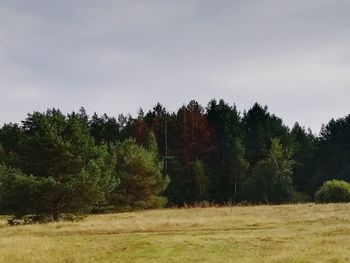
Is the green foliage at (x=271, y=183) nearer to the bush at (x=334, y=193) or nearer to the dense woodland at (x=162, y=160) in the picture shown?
the dense woodland at (x=162, y=160)

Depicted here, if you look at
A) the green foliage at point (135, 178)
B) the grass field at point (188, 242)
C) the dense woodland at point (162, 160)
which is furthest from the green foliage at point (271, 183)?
the grass field at point (188, 242)

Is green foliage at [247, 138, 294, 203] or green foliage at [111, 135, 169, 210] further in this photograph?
green foliage at [247, 138, 294, 203]

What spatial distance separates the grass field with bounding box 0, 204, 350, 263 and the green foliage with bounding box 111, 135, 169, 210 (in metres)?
24.9

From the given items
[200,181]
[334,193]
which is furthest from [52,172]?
[200,181]

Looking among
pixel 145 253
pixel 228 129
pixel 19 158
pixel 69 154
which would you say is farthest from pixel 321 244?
pixel 228 129

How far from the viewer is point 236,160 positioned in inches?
3115

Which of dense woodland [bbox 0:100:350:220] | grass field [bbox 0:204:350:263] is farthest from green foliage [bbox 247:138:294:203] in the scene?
grass field [bbox 0:204:350:263]

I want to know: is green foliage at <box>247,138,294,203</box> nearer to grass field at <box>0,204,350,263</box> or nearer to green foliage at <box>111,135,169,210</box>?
green foliage at <box>111,135,169,210</box>

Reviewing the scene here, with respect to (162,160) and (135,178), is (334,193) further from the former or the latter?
(162,160)

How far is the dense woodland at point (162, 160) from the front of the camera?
121 ft

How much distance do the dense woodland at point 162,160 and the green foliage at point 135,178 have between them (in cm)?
12

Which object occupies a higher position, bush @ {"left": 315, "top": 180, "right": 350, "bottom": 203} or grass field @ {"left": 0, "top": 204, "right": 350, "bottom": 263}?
bush @ {"left": 315, "top": 180, "right": 350, "bottom": 203}

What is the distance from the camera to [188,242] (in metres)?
22.2

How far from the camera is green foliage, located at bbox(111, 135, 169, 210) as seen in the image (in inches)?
2195
